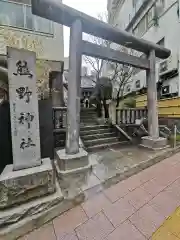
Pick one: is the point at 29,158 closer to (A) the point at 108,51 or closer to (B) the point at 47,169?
(B) the point at 47,169

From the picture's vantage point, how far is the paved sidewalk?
212 centimetres

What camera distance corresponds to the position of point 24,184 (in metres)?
2.42

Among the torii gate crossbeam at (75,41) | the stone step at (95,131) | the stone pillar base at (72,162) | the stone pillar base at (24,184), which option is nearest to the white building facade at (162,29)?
the stone step at (95,131)

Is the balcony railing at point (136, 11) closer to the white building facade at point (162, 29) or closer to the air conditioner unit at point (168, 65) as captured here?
the white building facade at point (162, 29)

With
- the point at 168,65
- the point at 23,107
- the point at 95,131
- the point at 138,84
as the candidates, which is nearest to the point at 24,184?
the point at 23,107

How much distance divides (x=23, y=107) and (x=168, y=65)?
1151 centimetres

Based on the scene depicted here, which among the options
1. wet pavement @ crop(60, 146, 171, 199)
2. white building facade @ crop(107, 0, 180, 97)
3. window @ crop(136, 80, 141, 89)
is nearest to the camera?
wet pavement @ crop(60, 146, 171, 199)

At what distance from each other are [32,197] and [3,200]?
43 cm

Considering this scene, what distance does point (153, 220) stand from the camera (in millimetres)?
2338

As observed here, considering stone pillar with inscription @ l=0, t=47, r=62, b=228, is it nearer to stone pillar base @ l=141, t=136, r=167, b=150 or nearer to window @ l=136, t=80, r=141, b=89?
stone pillar base @ l=141, t=136, r=167, b=150

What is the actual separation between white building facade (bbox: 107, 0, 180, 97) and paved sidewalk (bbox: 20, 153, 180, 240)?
8.78m

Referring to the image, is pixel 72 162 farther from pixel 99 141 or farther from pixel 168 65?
pixel 168 65

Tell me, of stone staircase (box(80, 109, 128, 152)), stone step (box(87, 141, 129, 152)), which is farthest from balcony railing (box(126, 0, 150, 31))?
stone step (box(87, 141, 129, 152))

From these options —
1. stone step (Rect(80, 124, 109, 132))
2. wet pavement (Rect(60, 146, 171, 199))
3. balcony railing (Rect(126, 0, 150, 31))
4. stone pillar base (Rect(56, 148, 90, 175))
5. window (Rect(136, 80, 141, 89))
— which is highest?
balcony railing (Rect(126, 0, 150, 31))
